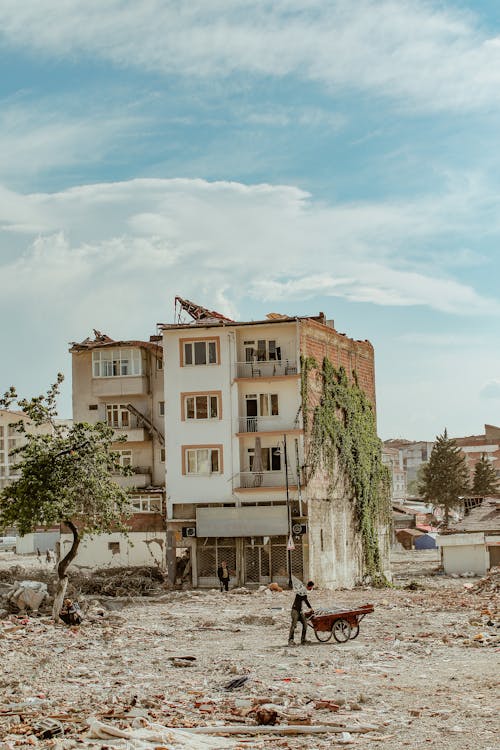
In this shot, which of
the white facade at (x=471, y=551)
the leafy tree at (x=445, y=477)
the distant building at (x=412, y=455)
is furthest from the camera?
the distant building at (x=412, y=455)

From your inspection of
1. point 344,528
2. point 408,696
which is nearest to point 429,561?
point 344,528

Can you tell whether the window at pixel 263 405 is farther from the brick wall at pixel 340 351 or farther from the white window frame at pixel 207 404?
the brick wall at pixel 340 351

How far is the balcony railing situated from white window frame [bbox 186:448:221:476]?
1634 mm

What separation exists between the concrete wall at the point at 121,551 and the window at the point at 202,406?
8284mm

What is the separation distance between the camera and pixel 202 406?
52.8 meters

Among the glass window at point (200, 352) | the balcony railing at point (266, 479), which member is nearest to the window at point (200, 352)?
the glass window at point (200, 352)

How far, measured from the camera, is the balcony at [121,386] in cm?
5822

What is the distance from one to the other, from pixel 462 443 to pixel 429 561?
234ft

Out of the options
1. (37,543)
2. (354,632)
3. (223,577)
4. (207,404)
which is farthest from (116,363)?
(37,543)

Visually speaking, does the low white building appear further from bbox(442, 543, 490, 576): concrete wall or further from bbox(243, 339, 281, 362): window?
bbox(243, 339, 281, 362): window

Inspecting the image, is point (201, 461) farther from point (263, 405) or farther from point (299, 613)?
point (299, 613)

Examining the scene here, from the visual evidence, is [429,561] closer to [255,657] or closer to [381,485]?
[381,485]

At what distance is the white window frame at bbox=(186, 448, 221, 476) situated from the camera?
5234cm

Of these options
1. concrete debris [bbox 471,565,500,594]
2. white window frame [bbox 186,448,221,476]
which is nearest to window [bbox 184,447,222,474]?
white window frame [bbox 186,448,221,476]
